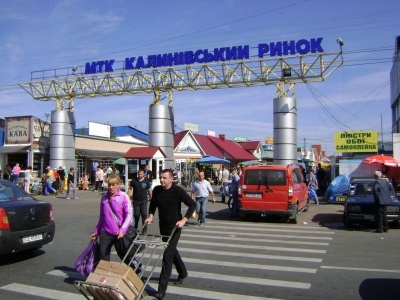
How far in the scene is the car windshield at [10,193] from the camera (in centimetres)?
816

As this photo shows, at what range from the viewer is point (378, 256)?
8.59 m

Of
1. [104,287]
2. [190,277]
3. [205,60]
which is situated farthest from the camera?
[205,60]

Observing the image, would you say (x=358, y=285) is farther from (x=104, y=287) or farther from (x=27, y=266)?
(x=27, y=266)

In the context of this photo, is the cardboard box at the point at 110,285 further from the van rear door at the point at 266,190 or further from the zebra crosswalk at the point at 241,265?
the van rear door at the point at 266,190

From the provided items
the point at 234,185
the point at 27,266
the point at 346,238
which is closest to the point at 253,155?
the point at 234,185

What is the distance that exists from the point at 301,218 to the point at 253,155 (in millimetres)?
41245

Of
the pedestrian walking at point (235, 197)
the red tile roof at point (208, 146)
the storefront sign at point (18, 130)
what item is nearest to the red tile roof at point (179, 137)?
the red tile roof at point (208, 146)

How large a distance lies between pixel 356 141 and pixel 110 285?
26.0m

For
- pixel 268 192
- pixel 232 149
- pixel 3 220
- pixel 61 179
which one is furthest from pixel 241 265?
pixel 232 149

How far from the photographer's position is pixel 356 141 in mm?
27750

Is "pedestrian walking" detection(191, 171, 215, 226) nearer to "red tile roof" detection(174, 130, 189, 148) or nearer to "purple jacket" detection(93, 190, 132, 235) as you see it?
"purple jacket" detection(93, 190, 132, 235)

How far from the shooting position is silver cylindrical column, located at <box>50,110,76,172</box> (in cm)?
2833

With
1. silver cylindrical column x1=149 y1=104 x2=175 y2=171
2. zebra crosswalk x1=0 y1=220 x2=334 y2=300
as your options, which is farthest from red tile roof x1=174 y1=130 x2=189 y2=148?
zebra crosswalk x1=0 y1=220 x2=334 y2=300

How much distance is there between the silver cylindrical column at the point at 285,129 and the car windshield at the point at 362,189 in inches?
325
